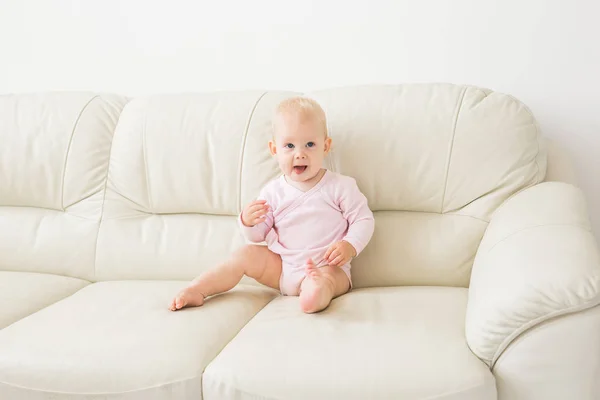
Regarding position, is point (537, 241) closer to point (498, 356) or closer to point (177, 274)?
point (498, 356)

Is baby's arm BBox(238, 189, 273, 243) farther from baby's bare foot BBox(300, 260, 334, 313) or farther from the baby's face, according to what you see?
baby's bare foot BBox(300, 260, 334, 313)

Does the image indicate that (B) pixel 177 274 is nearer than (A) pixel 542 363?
No

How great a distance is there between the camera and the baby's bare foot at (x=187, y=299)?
5.72 feet

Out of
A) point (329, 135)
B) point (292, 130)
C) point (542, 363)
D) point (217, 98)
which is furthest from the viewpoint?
point (217, 98)

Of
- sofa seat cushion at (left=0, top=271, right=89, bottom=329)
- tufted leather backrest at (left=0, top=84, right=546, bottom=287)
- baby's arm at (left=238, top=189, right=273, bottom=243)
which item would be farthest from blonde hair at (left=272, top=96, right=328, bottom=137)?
sofa seat cushion at (left=0, top=271, right=89, bottom=329)

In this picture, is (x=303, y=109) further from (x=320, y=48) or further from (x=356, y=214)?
(x=320, y=48)

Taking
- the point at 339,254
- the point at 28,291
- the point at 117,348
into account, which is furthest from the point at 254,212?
the point at 28,291

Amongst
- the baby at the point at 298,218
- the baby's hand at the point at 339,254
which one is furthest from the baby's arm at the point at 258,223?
the baby's hand at the point at 339,254

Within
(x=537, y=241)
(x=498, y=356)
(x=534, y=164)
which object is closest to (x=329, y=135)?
(x=534, y=164)

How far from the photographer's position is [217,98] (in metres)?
2.19

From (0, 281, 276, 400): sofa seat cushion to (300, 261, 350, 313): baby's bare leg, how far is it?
0.62ft

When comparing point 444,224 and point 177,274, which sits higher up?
point 444,224

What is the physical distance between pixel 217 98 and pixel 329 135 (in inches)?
16.9

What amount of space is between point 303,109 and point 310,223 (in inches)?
13.2
